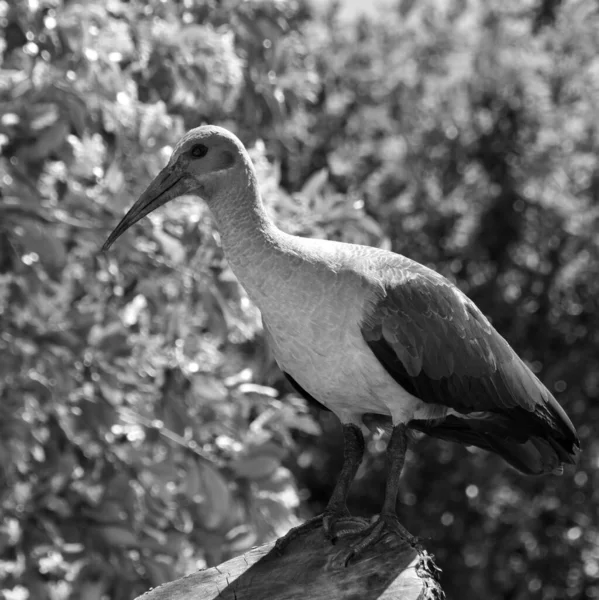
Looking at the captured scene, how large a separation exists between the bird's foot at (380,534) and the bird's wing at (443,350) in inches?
18.7

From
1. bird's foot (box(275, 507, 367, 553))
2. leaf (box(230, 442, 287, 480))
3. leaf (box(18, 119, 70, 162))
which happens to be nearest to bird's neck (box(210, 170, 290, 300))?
bird's foot (box(275, 507, 367, 553))

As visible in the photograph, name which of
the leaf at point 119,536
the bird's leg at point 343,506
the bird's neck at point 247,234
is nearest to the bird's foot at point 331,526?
the bird's leg at point 343,506

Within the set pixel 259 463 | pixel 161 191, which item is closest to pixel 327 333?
pixel 161 191

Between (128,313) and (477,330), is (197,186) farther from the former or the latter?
(128,313)

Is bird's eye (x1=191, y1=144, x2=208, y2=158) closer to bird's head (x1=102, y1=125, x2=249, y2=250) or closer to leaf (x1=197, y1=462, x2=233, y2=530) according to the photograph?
bird's head (x1=102, y1=125, x2=249, y2=250)

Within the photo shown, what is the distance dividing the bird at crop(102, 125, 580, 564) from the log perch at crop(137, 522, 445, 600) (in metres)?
0.06

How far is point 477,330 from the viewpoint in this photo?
460cm

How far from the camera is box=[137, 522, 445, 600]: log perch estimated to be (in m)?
3.97

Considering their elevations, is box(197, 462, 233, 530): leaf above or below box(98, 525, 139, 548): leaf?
above

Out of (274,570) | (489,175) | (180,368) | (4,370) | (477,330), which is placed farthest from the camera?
(489,175)

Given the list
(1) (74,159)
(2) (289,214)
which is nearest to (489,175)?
(2) (289,214)

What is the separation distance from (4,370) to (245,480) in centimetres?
140

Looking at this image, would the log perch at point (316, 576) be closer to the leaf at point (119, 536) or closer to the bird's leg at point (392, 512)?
the bird's leg at point (392, 512)

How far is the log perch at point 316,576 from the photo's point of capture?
3967 millimetres
